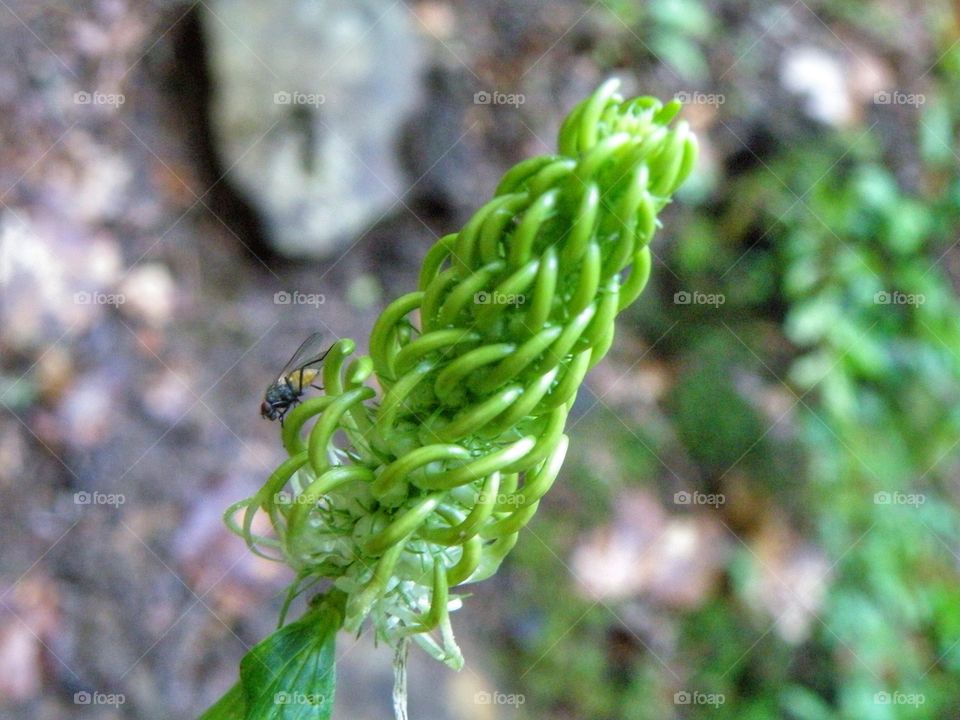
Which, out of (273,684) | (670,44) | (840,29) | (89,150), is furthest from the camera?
(840,29)

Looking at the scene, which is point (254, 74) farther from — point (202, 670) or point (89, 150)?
point (202, 670)

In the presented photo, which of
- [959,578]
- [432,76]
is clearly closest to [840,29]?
[432,76]
